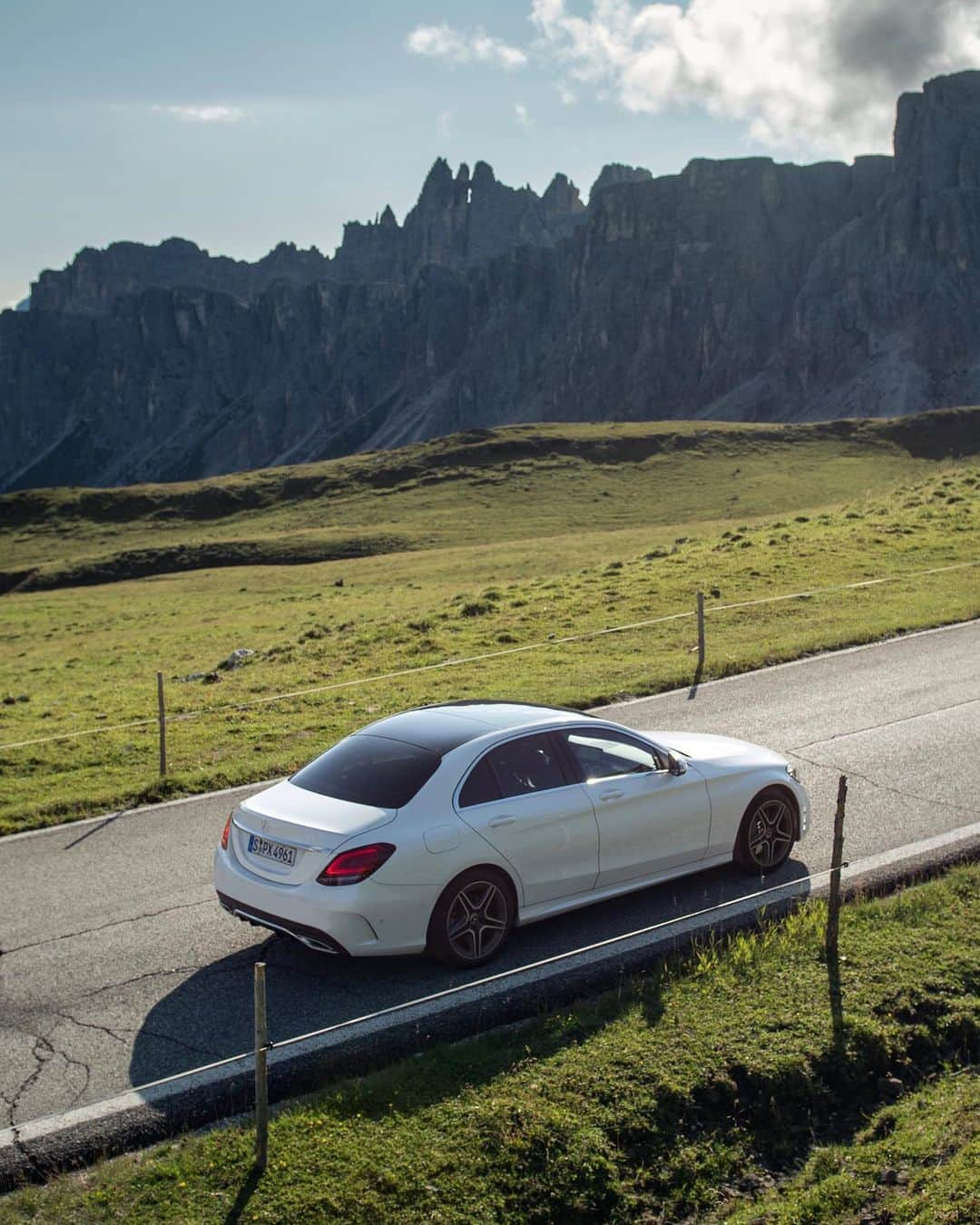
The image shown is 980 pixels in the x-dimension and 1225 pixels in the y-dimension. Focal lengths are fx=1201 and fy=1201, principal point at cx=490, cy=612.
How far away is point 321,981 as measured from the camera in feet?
27.3

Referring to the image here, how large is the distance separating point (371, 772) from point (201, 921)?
205 centimetres

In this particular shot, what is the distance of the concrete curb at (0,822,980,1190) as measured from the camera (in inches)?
247

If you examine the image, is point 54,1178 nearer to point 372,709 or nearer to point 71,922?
point 71,922

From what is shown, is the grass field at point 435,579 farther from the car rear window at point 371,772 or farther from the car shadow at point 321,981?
the car shadow at point 321,981

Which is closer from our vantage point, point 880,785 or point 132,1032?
point 132,1032

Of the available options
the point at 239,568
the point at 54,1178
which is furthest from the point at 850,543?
the point at 239,568

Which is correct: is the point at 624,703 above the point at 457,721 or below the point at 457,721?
below

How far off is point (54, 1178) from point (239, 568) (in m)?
52.1

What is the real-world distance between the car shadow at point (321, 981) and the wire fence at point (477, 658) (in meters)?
7.35

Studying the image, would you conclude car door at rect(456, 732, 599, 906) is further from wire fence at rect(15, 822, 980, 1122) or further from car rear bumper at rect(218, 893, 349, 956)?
car rear bumper at rect(218, 893, 349, 956)

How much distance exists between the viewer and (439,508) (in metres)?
70.8

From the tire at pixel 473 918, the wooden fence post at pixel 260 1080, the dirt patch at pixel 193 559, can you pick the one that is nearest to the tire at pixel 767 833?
the tire at pixel 473 918

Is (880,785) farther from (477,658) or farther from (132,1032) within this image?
(477,658)

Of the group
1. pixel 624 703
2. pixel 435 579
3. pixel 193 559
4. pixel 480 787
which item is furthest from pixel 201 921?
pixel 193 559
